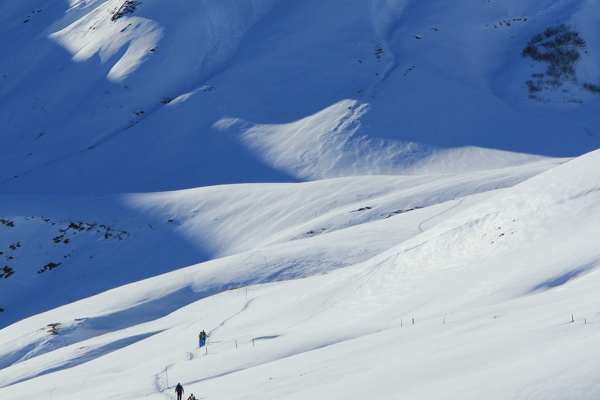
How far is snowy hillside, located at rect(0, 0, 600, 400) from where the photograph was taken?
58.3ft

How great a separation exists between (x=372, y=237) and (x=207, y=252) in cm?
1052

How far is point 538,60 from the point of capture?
56.9m

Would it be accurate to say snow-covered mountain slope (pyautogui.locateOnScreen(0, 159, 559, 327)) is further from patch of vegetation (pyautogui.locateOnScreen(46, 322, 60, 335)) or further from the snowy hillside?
patch of vegetation (pyautogui.locateOnScreen(46, 322, 60, 335))

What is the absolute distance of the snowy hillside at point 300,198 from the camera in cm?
1777

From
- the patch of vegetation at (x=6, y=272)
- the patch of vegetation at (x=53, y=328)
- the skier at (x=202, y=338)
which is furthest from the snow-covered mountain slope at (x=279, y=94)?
the skier at (x=202, y=338)

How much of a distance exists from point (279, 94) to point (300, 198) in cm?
1628

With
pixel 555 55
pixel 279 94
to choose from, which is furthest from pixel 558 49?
Result: pixel 279 94

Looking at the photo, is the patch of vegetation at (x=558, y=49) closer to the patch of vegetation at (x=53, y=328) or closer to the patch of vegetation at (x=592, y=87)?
the patch of vegetation at (x=592, y=87)

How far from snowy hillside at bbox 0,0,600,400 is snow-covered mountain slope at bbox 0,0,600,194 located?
0.20 m

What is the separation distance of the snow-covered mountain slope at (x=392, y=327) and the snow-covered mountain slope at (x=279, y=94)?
58.8 ft

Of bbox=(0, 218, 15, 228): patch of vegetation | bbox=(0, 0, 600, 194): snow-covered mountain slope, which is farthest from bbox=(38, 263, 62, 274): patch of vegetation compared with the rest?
bbox=(0, 0, 600, 194): snow-covered mountain slope

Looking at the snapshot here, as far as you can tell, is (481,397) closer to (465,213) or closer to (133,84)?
(465,213)

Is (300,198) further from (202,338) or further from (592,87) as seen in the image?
(592,87)

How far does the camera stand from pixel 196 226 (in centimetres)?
4191
